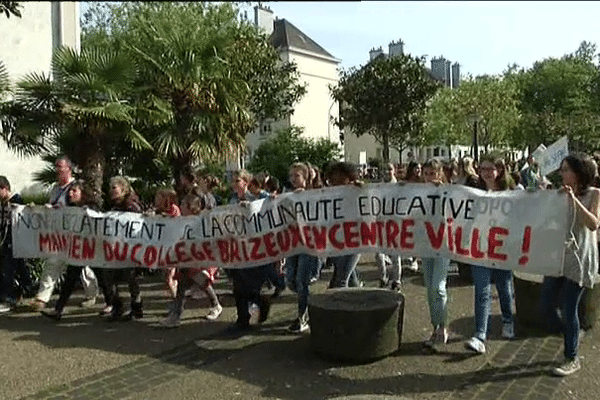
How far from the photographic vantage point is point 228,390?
5.17m

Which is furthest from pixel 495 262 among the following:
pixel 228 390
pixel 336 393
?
pixel 228 390

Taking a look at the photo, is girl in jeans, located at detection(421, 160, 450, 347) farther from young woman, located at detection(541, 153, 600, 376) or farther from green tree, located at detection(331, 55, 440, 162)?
green tree, located at detection(331, 55, 440, 162)

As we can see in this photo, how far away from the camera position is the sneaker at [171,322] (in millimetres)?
7125

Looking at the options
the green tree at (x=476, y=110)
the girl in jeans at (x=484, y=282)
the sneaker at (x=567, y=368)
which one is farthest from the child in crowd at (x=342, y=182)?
the green tree at (x=476, y=110)

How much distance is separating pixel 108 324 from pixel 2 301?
190cm

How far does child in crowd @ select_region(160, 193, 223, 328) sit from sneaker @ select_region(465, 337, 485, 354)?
306cm

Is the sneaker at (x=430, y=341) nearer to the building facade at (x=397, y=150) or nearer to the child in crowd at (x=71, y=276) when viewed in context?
the child in crowd at (x=71, y=276)

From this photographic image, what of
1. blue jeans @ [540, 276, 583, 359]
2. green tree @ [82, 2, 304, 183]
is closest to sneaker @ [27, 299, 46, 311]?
green tree @ [82, 2, 304, 183]

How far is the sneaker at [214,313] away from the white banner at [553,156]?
26.0 ft

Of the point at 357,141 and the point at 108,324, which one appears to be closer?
the point at 108,324

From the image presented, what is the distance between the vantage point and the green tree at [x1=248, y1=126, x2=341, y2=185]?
26.6 metres

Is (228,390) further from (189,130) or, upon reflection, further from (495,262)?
(189,130)

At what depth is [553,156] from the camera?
43.0 feet

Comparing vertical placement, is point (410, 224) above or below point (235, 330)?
above
